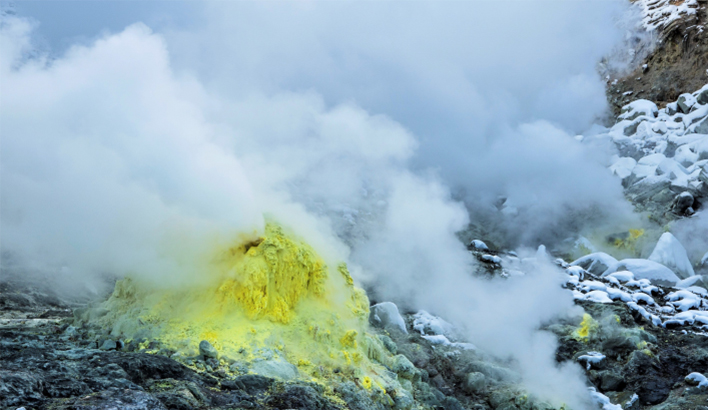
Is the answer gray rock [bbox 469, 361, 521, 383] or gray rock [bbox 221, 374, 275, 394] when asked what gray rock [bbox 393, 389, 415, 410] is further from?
gray rock [bbox 469, 361, 521, 383]

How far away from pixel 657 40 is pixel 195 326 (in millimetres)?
33250

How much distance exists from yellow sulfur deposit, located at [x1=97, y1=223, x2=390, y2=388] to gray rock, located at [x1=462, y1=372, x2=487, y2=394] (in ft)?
6.55

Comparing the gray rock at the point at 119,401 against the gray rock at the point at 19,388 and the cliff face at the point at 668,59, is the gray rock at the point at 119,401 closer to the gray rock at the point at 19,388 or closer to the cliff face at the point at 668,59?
the gray rock at the point at 19,388

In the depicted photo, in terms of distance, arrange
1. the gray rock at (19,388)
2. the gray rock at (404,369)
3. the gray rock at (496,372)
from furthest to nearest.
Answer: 1. the gray rock at (496,372)
2. the gray rock at (404,369)
3. the gray rock at (19,388)

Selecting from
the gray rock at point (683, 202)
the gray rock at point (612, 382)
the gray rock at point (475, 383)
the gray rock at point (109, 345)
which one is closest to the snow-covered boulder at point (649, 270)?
the gray rock at point (683, 202)

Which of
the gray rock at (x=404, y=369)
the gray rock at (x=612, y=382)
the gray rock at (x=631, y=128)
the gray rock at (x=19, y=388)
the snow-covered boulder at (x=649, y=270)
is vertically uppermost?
the gray rock at (x=631, y=128)

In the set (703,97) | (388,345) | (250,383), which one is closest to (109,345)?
(250,383)

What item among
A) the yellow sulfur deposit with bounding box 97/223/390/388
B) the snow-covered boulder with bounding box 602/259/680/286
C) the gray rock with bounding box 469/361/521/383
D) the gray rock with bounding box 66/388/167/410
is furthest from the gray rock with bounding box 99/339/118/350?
the snow-covered boulder with bounding box 602/259/680/286

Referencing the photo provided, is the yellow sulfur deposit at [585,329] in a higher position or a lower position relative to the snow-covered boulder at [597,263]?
lower

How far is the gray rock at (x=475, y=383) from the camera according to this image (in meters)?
8.16

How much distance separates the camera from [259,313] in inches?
271

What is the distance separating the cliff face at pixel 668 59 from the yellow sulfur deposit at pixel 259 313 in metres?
28.5

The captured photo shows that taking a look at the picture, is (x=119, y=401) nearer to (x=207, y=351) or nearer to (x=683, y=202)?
(x=207, y=351)

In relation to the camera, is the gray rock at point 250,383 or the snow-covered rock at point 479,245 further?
the snow-covered rock at point 479,245
